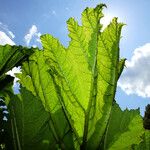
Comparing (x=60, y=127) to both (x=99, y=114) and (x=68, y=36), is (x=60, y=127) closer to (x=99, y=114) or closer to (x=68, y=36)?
(x=99, y=114)

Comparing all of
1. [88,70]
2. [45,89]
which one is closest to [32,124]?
[45,89]

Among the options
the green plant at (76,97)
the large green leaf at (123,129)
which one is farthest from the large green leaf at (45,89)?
the large green leaf at (123,129)

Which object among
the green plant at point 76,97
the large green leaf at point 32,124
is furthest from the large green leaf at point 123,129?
the large green leaf at point 32,124

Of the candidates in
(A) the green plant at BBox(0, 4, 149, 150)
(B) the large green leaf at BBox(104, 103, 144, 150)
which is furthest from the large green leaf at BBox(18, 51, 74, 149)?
(B) the large green leaf at BBox(104, 103, 144, 150)

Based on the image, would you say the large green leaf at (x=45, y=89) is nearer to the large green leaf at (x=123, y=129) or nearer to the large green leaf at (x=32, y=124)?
the large green leaf at (x=32, y=124)

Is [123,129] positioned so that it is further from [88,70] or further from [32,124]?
[32,124]

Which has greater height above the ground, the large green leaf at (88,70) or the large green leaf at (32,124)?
the large green leaf at (88,70)

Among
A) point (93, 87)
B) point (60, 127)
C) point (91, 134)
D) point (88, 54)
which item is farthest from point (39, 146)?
point (88, 54)
